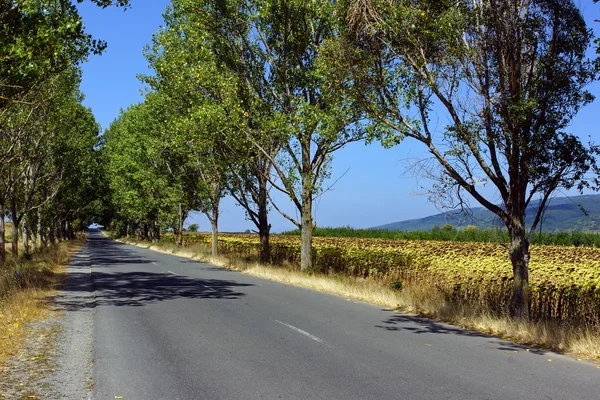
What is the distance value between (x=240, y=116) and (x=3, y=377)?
16.7 m

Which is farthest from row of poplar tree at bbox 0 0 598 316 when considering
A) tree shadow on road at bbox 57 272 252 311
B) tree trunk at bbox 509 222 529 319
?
tree shadow on road at bbox 57 272 252 311

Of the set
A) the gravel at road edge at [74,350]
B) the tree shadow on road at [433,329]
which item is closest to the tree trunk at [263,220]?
the gravel at road edge at [74,350]

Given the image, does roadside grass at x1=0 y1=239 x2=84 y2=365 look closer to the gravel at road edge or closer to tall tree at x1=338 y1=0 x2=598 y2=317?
the gravel at road edge

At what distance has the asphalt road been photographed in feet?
19.6

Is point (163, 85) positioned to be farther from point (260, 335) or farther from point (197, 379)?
point (197, 379)

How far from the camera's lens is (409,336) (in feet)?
31.1

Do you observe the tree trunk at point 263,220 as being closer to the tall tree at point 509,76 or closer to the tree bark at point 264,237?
the tree bark at point 264,237

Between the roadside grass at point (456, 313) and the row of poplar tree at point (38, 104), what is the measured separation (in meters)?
9.14

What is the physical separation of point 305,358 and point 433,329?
384 cm

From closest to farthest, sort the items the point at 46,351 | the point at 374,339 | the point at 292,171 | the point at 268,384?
the point at 268,384, the point at 46,351, the point at 374,339, the point at 292,171

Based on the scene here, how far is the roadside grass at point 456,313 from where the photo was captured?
8.59 metres

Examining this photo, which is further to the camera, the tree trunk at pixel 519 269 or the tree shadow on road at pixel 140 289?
the tree shadow on road at pixel 140 289

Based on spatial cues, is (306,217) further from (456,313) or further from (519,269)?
(519,269)

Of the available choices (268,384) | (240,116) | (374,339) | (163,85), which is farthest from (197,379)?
(163,85)
